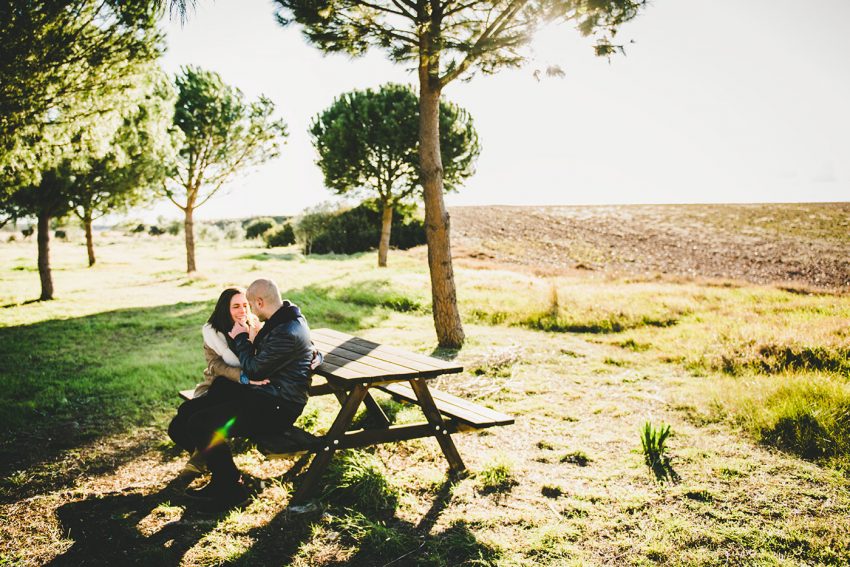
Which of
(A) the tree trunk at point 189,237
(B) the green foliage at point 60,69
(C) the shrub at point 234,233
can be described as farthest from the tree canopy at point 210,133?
(C) the shrub at point 234,233

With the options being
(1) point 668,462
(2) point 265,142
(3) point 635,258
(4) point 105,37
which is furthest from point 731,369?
(2) point 265,142

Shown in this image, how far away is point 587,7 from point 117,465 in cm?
846

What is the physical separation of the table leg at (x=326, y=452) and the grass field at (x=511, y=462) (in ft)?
0.50

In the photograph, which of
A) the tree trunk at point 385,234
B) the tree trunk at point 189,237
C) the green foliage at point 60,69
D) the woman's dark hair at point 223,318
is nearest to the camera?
the woman's dark hair at point 223,318

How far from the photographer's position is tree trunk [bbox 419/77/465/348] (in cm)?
835

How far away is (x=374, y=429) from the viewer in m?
4.06

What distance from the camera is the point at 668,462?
14.4 feet

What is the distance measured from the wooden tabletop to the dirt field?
16040 mm

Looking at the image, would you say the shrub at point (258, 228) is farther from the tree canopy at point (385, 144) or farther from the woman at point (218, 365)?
the woman at point (218, 365)

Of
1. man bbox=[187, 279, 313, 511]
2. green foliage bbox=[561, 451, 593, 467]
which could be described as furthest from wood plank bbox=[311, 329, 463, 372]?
green foliage bbox=[561, 451, 593, 467]

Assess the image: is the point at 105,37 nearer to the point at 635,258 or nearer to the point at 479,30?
the point at 479,30

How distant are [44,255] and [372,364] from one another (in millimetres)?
13550

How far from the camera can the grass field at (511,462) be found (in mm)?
3152

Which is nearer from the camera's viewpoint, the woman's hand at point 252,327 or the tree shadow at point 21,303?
the woman's hand at point 252,327
